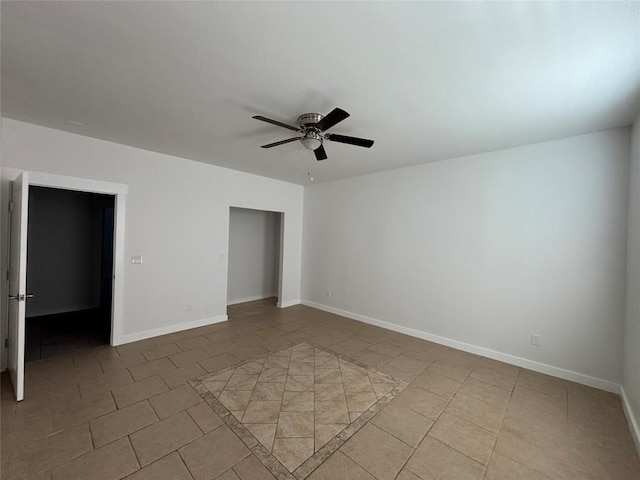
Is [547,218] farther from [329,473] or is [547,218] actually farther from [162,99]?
[162,99]

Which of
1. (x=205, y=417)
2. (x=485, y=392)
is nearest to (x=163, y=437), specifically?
(x=205, y=417)

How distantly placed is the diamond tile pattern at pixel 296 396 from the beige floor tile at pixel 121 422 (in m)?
0.54

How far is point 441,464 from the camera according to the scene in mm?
1822

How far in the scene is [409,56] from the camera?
175 cm

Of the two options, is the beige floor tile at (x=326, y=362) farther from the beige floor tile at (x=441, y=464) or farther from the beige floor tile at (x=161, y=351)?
the beige floor tile at (x=161, y=351)

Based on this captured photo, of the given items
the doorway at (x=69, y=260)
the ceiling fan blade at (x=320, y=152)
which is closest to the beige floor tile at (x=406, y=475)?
the ceiling fan blade at (x=320, y=152)

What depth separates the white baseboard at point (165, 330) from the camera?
365 cm

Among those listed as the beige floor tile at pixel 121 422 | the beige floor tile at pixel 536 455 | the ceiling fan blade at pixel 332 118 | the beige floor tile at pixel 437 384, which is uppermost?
the ceiling fan blade at pixel 332 118

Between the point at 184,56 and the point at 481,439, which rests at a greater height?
the point at 184,56

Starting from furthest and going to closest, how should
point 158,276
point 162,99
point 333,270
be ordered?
point 333,270, point 158,276, point 162,99

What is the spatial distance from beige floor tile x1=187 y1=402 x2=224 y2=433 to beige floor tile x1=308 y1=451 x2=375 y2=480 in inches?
36.0

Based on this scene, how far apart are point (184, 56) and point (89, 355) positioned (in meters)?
3.66

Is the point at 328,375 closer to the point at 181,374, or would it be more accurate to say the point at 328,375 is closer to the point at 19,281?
the point at 181,374

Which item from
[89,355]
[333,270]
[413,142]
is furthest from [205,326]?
[413,142]
